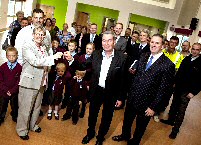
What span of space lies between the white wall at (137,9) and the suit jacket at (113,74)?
11799 millimetres

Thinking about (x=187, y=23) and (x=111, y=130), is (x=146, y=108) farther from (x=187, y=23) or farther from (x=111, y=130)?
(x=187, y=23)

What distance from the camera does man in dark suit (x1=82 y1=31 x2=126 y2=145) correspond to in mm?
3146

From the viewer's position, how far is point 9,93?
134 inches

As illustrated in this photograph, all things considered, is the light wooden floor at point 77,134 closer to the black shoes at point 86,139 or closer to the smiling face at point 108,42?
the black shoes at point 86,139

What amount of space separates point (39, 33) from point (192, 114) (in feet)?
15.7

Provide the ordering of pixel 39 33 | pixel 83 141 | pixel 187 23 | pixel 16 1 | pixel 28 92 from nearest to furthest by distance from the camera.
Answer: pixel 39 33
pixel 28 92
pixel 83 141
pixel 187 23
pixel 16 1

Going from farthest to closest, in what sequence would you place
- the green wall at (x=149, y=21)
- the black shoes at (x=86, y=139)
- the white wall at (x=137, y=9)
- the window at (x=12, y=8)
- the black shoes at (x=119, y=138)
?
the green wall at (x=149, y=21), the window at (x=12, y=8), the white wall at (x=137, y=9), the black shoes at (x=119, y=138), the black shoes at (x=86, y=139)

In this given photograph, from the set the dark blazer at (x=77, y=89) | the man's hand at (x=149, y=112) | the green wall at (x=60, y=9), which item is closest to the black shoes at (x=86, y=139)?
the dark blazer at (x=77, y=89)

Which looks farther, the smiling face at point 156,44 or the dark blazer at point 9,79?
the dark blazer at point 9,79

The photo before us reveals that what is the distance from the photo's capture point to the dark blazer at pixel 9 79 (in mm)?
3383

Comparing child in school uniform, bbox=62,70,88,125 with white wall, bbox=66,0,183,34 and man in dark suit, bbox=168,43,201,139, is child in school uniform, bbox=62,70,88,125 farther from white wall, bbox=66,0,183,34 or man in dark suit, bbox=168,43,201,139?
white wall, bbox=66,0,183,34

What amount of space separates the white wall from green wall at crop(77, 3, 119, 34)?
0.63 meters

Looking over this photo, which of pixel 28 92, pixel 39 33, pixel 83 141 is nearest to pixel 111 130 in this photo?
pixel 83 141

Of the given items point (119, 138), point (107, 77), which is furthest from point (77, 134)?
point (107, 77)
